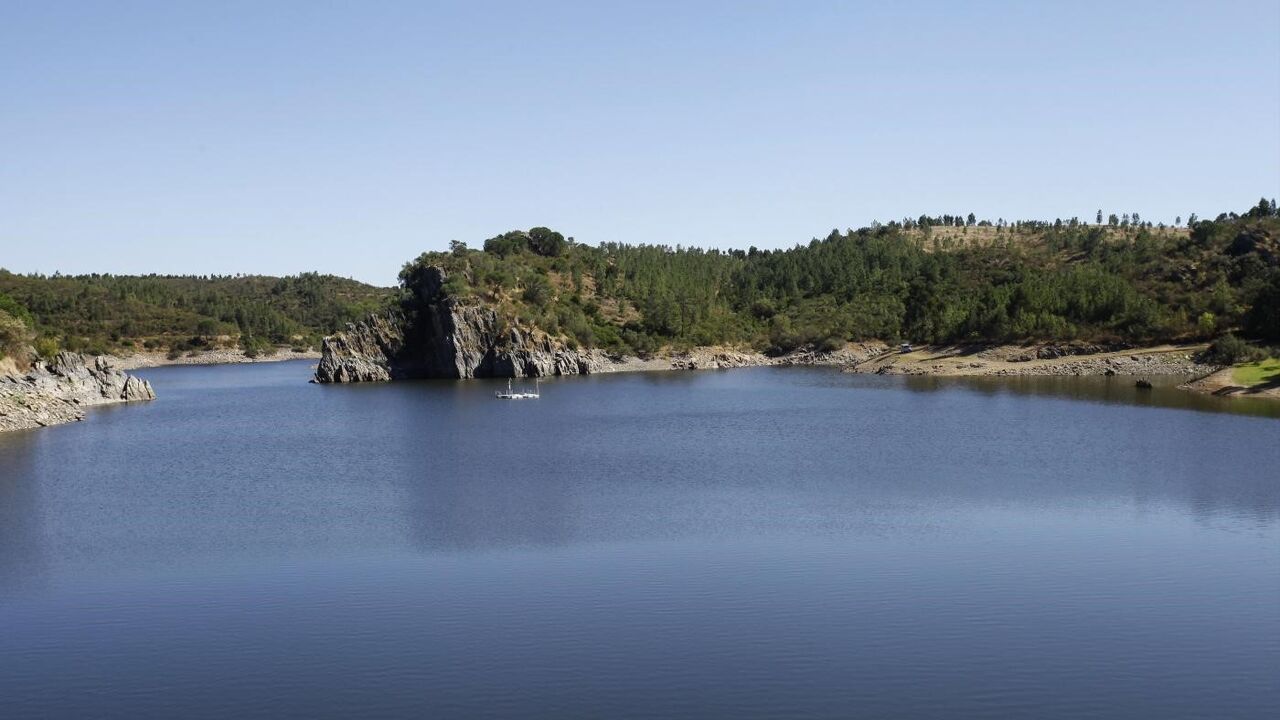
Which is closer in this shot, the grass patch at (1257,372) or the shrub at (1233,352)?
the grass patch at (1257,372)

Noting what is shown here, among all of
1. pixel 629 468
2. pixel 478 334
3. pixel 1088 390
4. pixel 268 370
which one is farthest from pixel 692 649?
pixel 268 370

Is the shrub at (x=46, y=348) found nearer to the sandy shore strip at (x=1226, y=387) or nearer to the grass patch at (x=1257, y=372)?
the sandy shore strip at (x=1226, y=387)

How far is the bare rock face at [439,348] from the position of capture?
12850cm

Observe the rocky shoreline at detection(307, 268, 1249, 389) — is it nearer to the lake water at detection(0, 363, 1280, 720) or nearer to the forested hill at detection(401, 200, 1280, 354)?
the forested hill at detection(401, 200, 1280, 354)

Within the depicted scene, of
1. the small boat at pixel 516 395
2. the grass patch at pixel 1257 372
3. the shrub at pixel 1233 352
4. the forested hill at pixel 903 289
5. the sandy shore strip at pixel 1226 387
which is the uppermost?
the forested hill at pixel 903 289

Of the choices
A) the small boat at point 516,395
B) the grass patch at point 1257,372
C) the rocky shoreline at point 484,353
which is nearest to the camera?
the grass patch at point 1257,372

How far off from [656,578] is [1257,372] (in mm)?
75421

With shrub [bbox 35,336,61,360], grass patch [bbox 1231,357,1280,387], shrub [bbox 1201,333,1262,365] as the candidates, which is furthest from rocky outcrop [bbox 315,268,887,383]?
grass patch [bbox 1231,357,1280,387]

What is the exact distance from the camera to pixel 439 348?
5157 inches

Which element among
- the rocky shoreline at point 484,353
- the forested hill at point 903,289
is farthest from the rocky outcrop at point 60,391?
the forested hill at point 903,289

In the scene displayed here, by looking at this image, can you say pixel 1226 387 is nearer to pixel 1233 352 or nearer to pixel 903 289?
pixel 1233 352

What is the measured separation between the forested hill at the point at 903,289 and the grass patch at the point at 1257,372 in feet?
40.3

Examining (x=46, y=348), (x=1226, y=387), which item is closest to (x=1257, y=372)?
(x=1226, y=387)

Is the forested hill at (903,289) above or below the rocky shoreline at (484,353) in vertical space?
above
